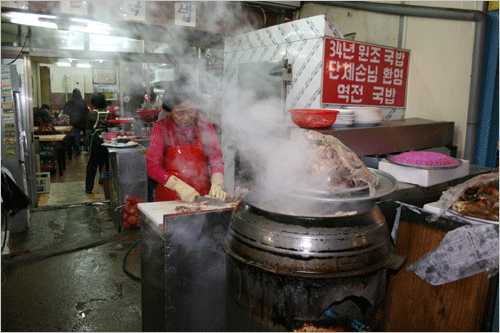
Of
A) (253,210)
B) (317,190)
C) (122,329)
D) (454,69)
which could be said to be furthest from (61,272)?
(454,69)

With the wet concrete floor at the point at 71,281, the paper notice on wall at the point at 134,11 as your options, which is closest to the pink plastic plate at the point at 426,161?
the wet concrete floor at the point at 71,281

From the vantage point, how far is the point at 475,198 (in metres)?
2.24

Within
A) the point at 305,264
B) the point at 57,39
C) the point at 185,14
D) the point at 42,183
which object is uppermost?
the point at 185,14

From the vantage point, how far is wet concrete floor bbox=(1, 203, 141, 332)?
3.15 metres

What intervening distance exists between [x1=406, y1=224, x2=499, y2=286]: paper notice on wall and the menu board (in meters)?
2.88

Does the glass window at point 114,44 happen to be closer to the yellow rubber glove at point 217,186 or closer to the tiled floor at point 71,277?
the tiled floor at point 71,277

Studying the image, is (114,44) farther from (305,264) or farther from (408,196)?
(305,264)

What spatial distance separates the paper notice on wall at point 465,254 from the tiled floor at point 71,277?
2.45 metres

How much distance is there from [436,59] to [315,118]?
2.70 metres

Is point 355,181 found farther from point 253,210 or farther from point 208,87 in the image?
point 208,87

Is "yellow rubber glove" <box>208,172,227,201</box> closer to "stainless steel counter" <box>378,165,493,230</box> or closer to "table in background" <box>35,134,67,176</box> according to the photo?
"stainless steel counter" <box>378,165,493,230</box>

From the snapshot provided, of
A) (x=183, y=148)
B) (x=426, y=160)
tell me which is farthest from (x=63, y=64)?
(x=426, y=160)

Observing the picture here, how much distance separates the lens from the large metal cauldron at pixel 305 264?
1738mm

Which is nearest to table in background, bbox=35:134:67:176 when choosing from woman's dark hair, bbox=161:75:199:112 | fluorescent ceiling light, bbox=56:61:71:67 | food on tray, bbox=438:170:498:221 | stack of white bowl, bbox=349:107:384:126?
fluorescent ceiling light, bbox=56:61:71:67
